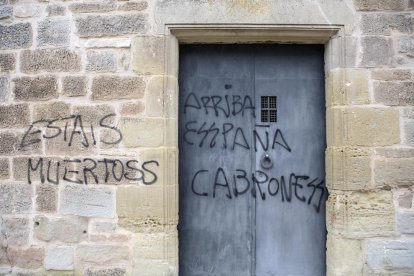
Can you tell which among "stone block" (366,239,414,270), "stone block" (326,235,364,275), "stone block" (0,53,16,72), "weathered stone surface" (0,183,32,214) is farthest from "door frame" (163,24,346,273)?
"stone block" (0,53,16,72)

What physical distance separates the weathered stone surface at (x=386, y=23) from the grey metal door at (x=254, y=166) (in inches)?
19.3

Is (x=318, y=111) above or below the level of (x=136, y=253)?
above

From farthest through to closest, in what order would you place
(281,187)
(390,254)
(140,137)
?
(281,187) → (140,137) → (390,254)

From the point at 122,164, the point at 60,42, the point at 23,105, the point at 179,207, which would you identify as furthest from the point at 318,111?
the point at 23,105

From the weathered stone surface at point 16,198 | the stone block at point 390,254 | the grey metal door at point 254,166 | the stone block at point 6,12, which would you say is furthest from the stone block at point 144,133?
the stone block at point 390,254

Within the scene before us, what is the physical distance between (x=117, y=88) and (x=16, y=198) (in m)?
1.32

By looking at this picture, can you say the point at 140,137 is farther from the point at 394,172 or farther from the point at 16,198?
the point at 394,172

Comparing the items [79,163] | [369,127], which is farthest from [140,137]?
[369,127]

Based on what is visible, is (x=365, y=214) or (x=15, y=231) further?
(x=15, y=231)

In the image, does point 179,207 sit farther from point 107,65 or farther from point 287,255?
point 107,65

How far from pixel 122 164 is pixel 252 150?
1.19 meters

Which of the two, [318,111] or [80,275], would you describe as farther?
[318,111]

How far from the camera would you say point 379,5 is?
394cm

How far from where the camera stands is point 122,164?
3938mm
